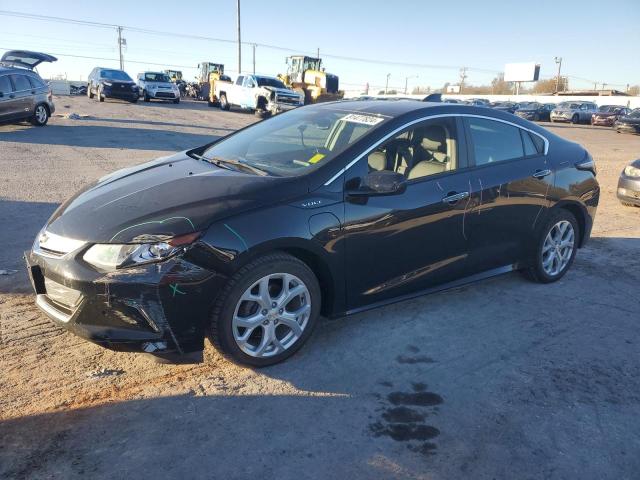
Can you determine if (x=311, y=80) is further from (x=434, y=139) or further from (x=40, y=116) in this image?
(x=434, y=139)

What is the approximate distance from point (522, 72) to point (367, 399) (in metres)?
97.7

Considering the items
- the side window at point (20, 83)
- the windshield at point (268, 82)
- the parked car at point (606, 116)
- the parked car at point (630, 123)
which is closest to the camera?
the side window at point (20, 83)

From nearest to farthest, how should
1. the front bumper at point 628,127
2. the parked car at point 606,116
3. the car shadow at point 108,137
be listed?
the car shadow at point 108,137 → the front bumper at point 628,127 → the parked car at point 606,116

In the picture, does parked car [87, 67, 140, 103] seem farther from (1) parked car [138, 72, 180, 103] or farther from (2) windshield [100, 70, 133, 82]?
(1) parked car [138, 72, 180, 103]

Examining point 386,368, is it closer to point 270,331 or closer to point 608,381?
point 270,331

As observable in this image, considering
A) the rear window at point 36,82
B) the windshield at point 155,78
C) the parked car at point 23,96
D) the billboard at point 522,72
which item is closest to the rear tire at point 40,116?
the parked car at point 23,96

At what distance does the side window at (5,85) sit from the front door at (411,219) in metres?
14.1

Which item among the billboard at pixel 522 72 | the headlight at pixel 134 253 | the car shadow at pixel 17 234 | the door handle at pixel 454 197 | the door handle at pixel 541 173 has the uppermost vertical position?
the billboard at pixel 522 72

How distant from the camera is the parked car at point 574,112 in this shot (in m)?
38.7

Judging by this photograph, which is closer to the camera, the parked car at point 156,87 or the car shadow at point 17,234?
the car shadow at point 17,234

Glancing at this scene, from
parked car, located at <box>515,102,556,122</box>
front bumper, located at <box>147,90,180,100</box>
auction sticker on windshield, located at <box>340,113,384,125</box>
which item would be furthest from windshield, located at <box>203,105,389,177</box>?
parked car, located at <box>515,102,556,122</box>

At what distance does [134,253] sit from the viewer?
2.88 metres

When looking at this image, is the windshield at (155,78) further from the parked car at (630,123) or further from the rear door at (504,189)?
the rear door at (504,189)

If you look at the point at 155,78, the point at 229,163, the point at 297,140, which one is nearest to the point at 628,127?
the point at 155,78
